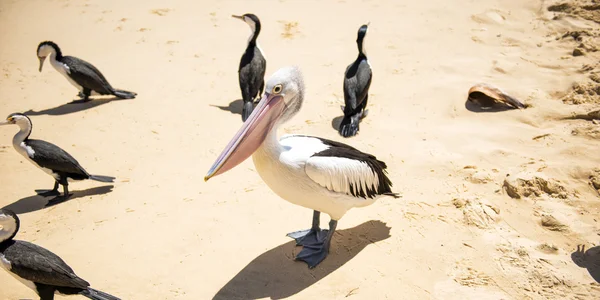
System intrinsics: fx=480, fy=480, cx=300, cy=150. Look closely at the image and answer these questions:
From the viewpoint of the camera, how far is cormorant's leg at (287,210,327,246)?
4176 mm

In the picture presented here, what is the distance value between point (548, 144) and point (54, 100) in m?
6.64

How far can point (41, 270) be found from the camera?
3.41 metres

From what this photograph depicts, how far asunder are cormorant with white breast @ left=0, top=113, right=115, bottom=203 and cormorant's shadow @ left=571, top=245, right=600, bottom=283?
4330mm

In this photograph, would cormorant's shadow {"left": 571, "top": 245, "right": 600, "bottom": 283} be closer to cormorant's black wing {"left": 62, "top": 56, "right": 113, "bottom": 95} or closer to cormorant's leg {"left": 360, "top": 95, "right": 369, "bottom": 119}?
cormorant's leg {"left": 360, "top": 95, "right": 369, "bottom": 119}

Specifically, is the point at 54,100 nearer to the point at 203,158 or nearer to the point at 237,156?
the point at 203,158

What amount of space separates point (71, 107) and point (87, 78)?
50 cm

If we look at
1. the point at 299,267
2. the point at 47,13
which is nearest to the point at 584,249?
the point at 299,267

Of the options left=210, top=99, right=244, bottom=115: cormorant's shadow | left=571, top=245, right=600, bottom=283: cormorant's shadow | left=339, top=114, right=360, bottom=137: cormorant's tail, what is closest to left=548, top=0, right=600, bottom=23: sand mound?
left=339, top=114, right=360, bottom=137: cormorant's tail

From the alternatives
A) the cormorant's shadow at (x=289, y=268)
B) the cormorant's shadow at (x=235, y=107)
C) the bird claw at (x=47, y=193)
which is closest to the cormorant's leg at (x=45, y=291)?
the cormorant's shadow at (x=289, y=268)

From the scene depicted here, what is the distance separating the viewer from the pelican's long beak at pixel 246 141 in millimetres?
3520

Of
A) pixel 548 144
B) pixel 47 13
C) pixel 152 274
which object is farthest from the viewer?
pixel 47 13

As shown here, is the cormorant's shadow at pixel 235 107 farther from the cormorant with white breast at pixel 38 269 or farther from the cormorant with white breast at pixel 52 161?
the cormorant with white breast at pixel 38 269

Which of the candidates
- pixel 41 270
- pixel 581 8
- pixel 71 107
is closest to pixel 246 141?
pixel 41 270

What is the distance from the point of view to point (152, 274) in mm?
3861
